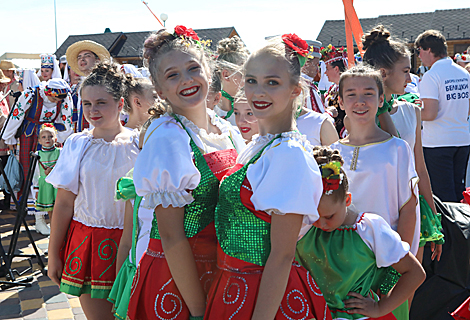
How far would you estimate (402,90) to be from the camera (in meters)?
2.89

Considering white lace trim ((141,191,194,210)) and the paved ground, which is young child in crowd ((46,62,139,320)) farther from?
the paved ground

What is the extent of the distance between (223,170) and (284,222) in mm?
413

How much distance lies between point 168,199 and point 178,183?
70 mm

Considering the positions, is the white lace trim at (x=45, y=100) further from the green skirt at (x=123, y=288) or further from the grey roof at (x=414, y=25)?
the grey roof at (x=414, y=25)

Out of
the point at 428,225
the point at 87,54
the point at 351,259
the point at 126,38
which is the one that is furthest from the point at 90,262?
the point at 126,38

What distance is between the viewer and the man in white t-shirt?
5.30m

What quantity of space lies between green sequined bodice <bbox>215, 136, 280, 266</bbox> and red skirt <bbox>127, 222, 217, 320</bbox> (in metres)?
0.14

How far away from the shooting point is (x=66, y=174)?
2711mm

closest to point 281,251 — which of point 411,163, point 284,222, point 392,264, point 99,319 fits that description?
point 284,222

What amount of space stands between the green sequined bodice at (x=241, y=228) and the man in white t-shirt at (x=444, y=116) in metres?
4.37

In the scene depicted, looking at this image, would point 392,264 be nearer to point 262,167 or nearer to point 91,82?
point 262,167

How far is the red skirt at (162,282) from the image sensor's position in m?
1.69

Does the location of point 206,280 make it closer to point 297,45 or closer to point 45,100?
point 297,45

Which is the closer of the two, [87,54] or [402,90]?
[402,90]
